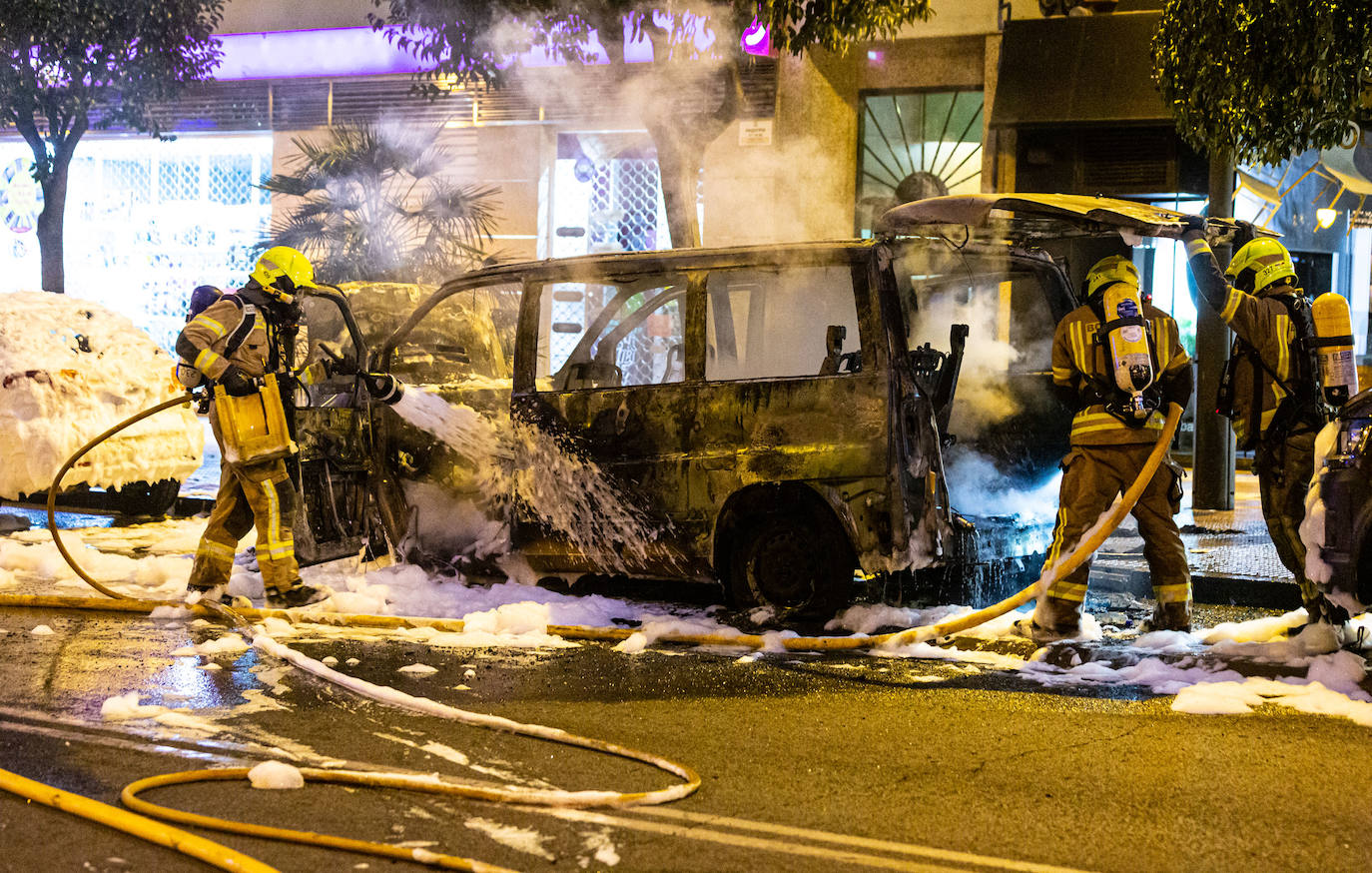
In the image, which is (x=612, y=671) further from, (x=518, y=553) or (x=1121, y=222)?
(x=1121, y=222)

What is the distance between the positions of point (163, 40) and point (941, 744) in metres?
12.5

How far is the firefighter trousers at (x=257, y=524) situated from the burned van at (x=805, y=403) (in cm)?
56

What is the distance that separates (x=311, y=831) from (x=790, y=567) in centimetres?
305

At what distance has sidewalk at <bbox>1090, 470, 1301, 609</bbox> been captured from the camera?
6785mm

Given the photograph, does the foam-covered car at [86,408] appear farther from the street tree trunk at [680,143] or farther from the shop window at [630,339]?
the shop window at [630,339]

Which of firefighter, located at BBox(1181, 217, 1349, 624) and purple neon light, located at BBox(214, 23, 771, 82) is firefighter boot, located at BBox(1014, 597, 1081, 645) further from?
purple neon light, located at BBox(214, 23, 771, 82)

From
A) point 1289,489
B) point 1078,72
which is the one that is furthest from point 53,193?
point 1289,489

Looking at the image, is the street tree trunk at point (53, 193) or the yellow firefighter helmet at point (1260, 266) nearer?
the yellow firefighter helmet at point (1260, 266)

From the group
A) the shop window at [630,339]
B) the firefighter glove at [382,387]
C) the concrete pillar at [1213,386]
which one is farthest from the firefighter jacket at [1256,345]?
the firefighter glove at [382,387]

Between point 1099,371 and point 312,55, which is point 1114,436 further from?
point 312,55

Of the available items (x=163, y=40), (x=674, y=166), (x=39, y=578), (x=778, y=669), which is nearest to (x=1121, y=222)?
(x=778, y=669)

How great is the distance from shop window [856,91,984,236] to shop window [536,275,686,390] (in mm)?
7333

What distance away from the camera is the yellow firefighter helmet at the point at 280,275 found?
20.9 feet

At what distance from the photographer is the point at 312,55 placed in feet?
51.1
